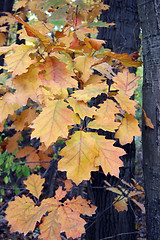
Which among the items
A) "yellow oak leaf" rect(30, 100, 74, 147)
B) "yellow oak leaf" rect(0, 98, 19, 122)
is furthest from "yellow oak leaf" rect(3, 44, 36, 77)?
"yellow oak leaf" rect(0, 98, 19, 122)

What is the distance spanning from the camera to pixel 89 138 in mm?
893

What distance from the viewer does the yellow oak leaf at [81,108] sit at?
0.91 m

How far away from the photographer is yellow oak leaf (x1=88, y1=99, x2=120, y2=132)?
0.95 metres

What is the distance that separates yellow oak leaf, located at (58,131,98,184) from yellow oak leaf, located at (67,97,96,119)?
0.35 feet

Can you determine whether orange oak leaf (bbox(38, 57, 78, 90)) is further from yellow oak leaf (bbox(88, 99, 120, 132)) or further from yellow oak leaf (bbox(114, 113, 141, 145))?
yellow oak leaf (bbox(114, 113, 141, 145))

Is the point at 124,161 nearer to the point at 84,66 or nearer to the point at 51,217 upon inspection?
the point at 51,217

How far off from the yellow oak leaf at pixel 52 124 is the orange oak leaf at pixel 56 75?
0.10 m

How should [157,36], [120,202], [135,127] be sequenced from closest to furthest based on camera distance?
[135,127], [157,36], [120,202]

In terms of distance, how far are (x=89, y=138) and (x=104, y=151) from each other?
0.10m

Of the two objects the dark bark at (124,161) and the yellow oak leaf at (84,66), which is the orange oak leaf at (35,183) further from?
the yellow oak leaf at (84,66)

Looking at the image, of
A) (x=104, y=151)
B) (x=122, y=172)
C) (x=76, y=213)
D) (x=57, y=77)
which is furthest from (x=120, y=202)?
(x=57, y=77)

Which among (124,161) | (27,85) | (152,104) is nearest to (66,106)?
(27,85)

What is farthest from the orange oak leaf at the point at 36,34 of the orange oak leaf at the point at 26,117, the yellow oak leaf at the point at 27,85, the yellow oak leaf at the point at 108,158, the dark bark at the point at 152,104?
the dark bark at the point at 152,104

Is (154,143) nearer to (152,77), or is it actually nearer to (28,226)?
(152,77)
